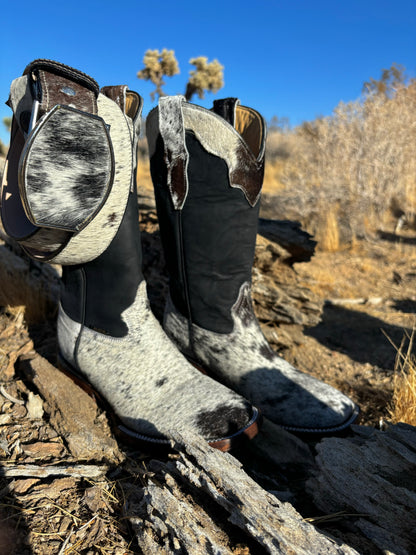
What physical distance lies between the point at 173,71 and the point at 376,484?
49.1ft

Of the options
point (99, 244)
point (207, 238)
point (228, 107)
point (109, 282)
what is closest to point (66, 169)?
point (99, 244)

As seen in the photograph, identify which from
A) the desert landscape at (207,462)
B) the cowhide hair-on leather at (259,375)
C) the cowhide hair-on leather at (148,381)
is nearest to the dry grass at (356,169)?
the desert landscape at (207,462)

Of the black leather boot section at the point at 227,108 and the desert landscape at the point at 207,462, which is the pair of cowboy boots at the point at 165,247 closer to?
the black leather boot section at the point at 227,108

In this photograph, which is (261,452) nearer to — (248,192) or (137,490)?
(137,490)

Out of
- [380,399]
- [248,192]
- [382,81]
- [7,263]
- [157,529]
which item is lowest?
[380,399]

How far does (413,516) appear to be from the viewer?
909 mm

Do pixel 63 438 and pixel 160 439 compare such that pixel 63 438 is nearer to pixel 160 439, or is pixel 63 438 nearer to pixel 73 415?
pixel 73 415

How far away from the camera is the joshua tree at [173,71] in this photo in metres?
13.6

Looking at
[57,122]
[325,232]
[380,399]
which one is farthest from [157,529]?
[325,232]

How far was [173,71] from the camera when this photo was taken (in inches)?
543

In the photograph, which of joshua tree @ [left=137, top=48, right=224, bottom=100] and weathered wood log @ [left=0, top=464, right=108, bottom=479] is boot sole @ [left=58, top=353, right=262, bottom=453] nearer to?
weathered wood log @ [left=0, top=464, right=108, bottom=479]

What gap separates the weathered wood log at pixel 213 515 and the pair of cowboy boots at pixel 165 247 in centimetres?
26

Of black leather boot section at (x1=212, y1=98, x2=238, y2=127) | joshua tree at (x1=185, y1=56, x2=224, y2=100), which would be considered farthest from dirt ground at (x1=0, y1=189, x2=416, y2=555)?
joshua tree at (x1=185, y1=56, x2=224, y2=100)

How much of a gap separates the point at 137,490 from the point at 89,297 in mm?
638
